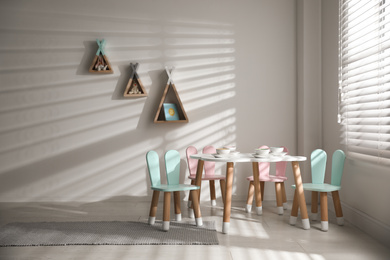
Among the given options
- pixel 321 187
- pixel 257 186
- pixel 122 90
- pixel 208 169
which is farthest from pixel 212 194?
pixel 122 90

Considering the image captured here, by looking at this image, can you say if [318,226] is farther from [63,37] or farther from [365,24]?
[63,37]

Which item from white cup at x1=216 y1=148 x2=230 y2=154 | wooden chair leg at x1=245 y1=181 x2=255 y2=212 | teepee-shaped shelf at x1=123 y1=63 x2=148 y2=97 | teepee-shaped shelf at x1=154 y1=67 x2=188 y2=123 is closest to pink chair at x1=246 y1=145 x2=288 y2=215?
wooden chair leg at x1=245 y1=181 x2=255 y2=212

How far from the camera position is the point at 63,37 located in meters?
4.62

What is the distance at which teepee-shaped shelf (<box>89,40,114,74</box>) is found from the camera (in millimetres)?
4504

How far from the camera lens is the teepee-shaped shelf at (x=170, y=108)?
14.6 feet

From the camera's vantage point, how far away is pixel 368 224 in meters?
3.12

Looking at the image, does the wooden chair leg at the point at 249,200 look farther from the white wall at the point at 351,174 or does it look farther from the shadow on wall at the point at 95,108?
the white wall at the point at 351,174

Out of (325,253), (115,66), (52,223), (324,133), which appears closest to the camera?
(325,253)

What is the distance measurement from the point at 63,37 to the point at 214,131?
212 centimetres

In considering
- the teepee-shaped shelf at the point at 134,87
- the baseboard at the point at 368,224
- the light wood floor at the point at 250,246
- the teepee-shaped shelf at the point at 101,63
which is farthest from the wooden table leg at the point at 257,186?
the teepee-shaped shelf at the point at 101,63

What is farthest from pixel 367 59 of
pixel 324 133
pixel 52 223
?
pixel 52 223

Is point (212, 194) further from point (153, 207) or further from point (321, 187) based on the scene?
point (321, 187)

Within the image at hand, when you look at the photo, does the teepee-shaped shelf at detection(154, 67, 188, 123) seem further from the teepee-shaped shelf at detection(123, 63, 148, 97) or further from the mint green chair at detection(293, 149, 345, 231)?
the mint green chair at detection(293, 149, 345, 231)

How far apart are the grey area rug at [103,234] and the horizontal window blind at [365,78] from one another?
1452 millimetres
